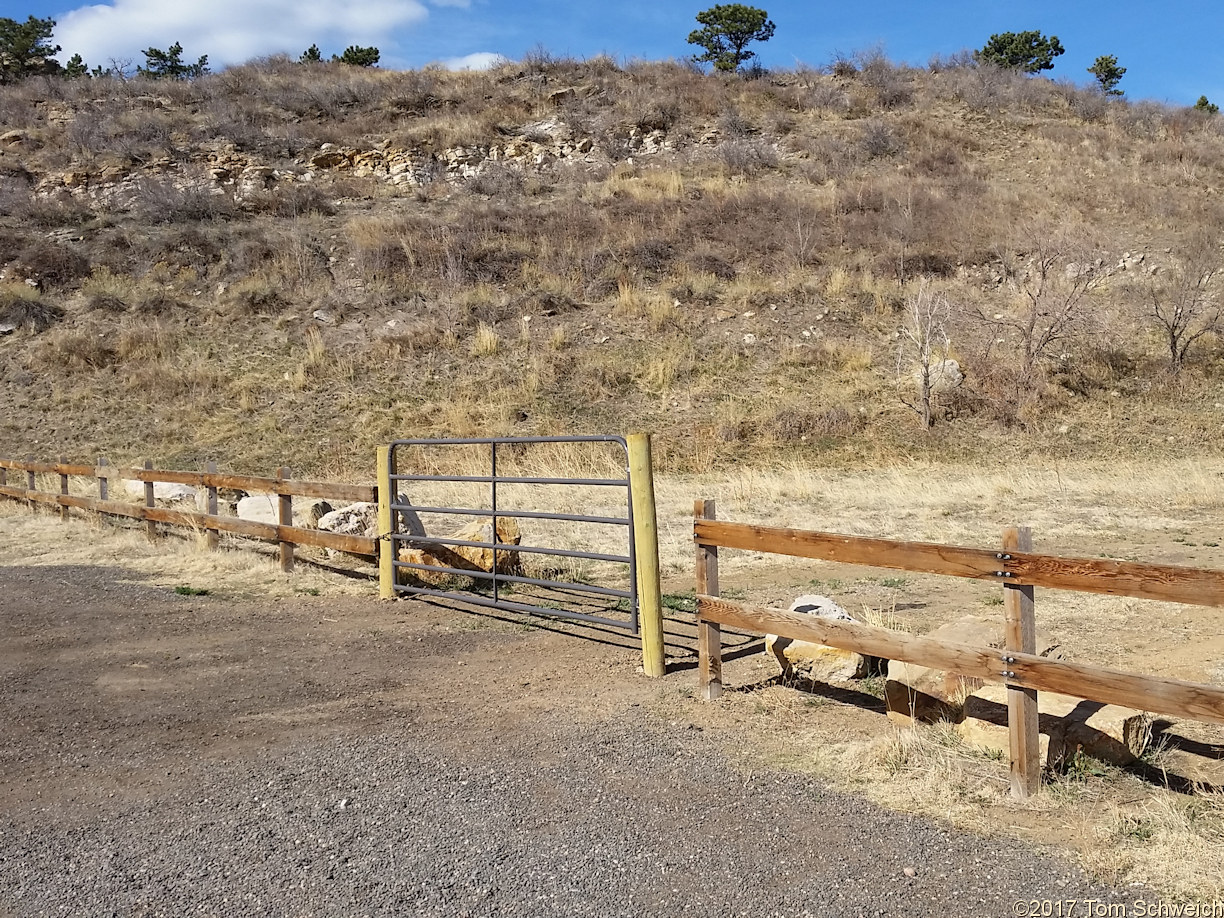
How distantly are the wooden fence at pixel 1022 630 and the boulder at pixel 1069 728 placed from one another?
0.25 metres

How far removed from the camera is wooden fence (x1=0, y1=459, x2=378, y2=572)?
30.1 feet

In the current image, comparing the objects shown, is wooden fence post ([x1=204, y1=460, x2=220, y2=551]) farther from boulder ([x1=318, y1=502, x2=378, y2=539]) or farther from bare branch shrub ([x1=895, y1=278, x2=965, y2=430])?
bare branch shrub ([x1=895, y1=278, x2=965, y2=430])

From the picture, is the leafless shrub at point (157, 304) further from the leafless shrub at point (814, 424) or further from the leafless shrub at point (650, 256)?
the leafless shrub at point (814, 424)

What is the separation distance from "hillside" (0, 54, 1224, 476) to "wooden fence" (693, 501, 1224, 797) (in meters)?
15.4

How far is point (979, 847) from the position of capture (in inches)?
143

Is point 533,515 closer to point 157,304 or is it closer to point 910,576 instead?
point 910,576

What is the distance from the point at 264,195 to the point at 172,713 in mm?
30012

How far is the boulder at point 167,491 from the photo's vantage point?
14961 mm

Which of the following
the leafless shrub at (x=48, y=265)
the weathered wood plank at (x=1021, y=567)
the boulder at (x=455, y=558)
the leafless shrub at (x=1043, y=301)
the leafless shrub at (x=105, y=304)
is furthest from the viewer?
the leafless shrub at (x=48, y=265)

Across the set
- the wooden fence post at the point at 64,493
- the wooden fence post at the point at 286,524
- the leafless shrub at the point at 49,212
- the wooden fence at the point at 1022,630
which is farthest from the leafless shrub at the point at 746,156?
the wooden fence at the point at 1022,630

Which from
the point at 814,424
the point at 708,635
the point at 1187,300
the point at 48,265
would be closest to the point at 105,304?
the point at 48,265

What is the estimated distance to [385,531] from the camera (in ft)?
28.7

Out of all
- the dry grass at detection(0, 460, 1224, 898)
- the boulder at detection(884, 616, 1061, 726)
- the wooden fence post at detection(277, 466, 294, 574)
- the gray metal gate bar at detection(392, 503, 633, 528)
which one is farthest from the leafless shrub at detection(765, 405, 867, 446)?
the boulder at detection(884, 616, 1061, 726)

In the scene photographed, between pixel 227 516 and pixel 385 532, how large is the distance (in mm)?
4152
